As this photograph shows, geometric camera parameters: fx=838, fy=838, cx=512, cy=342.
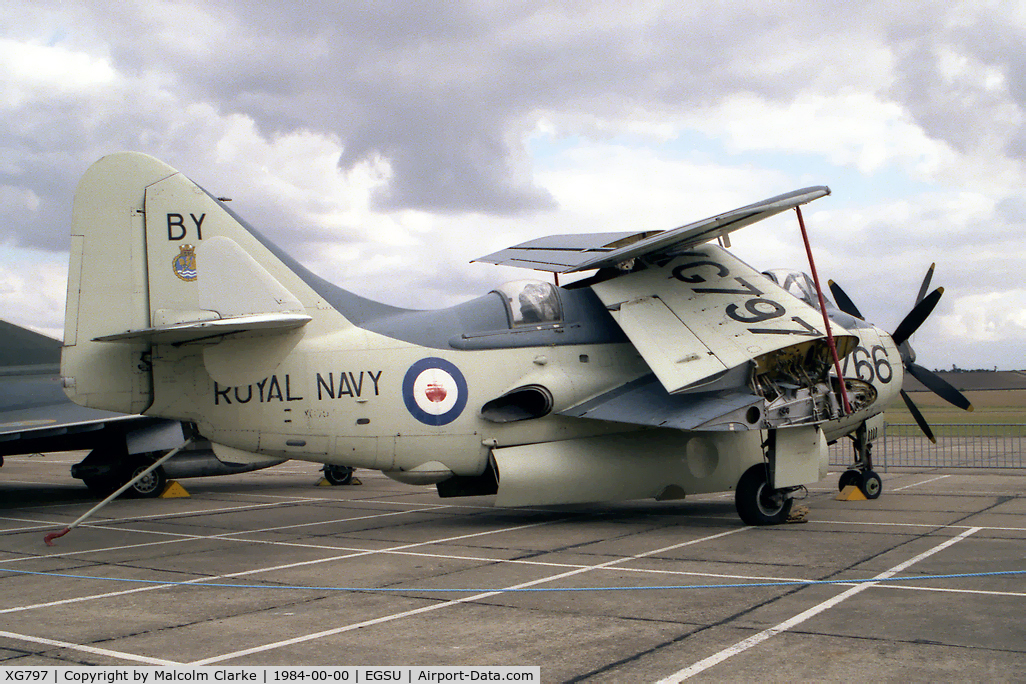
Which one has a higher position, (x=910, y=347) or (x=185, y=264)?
(x=185, y=264)

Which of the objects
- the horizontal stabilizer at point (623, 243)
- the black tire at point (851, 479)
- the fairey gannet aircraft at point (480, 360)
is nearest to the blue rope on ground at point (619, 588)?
the fairey gannet aircraft at point (480, 360)

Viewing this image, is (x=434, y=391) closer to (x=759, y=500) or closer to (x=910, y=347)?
(x=759, y=500)

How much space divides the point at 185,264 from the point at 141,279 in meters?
0.59

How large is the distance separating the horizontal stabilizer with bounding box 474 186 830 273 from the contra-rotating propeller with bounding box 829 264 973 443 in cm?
505

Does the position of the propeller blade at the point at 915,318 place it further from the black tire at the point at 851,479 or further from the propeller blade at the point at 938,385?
the black tire at the point at 851,479

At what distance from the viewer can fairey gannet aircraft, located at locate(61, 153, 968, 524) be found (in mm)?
10930

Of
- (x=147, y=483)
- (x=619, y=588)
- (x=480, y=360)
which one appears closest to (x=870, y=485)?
(x=480, y=360)

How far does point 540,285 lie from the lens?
1277 cm

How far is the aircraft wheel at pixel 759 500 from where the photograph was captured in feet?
38.8

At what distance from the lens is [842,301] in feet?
53.4

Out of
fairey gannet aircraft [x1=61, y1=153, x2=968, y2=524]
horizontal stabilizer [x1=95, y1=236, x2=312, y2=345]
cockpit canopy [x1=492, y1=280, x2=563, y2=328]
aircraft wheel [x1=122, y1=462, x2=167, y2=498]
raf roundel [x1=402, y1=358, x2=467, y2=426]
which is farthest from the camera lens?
aircraft wheel [x1=122, y1=462, x2=167, y2=498]

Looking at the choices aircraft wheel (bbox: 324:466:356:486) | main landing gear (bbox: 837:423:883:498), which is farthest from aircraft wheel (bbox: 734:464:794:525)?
aircraft wheel (bbox: 324:466:356:486)

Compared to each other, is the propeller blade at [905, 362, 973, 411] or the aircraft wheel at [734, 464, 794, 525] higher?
the propeller blade at [905, 362, 973, 411]

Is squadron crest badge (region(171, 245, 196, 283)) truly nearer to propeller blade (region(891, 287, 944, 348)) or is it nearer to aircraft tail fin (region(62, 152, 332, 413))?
aircraft tail fin (region(62, 152, 332, 413))
